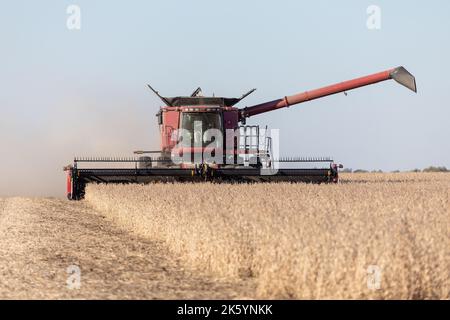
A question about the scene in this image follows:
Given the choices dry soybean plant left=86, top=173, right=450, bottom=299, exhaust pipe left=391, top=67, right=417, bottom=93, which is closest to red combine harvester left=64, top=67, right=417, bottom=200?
exhaust pipe left=391, top=67, right=417, bottom=93

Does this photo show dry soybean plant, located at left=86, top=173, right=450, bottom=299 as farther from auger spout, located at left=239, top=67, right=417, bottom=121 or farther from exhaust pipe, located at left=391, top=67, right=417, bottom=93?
auger spout, located at left=239, top=67, right=417, bottom=121

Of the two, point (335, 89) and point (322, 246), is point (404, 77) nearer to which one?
point (335, 89)

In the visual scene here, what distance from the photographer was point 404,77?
838 inches

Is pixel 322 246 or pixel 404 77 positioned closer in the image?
pixel 322 246

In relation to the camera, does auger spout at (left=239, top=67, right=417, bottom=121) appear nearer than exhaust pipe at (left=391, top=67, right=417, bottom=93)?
No

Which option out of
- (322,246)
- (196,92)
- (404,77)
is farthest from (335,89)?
(322,246)

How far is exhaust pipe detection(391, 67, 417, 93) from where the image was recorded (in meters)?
21.1

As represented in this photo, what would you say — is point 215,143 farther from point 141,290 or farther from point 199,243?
point 141,290

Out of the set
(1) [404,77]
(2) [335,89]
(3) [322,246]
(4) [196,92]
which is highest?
(1) [404,77]

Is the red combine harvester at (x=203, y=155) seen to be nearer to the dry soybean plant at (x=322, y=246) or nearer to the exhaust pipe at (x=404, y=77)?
the exhaust pipe at (x=404, y=77)

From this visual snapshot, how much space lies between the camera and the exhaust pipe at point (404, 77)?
21.1 metres

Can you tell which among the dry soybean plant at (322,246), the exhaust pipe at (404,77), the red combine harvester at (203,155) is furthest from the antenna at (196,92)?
the dry soybean plant at (322,246)
